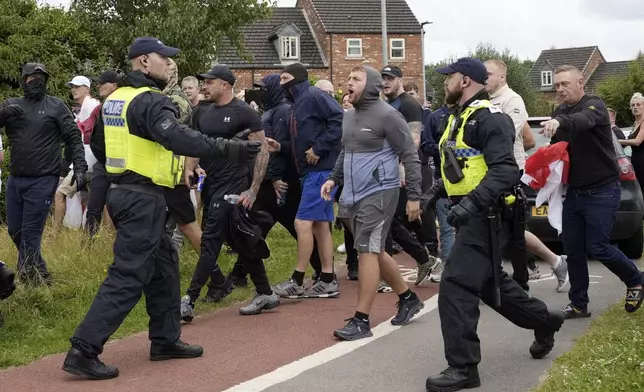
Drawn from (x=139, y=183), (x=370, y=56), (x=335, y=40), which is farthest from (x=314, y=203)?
(x=370, y=56)

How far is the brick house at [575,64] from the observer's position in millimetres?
82375

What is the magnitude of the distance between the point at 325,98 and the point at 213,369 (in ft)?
11.5

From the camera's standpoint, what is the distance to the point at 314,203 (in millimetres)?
8953

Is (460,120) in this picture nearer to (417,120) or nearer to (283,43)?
(417,120)

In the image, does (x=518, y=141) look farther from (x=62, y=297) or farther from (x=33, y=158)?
(x=33, y=158)

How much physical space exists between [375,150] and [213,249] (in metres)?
1.76

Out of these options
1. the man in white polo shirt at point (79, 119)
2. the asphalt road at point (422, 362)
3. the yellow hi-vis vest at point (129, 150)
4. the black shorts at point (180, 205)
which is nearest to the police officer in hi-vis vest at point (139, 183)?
the yellow hi-vis vest at point (129, 150)

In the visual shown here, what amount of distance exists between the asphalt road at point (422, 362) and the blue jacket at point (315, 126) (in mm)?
1859

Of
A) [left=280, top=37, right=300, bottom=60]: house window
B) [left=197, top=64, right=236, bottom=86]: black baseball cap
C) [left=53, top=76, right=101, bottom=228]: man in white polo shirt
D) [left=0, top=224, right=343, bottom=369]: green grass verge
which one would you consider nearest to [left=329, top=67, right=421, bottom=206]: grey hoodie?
[left=197, top=64, right=236, bottom=86]: black baseball cap

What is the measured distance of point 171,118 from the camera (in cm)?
620

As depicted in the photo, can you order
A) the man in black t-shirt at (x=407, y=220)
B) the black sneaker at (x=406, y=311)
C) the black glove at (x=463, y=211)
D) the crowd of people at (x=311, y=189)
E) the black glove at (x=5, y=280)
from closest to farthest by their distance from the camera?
1. the black glove at (x=463, y=211)
2. the crowd of people at (x=311, y=189)
3. the black glove at (x=5, y=280)
4. the black sneaker at (x=406, y=311)
5. the man in black t-shirt at (x=407, y=220)

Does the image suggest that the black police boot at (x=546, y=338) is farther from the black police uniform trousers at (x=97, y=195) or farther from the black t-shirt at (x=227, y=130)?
the black police uniform trousers at (x=97, y=195)

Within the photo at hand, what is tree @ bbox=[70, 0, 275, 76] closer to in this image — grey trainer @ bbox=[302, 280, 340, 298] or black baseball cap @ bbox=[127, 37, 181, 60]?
grey trainer @ bbox=[302, 280, 340, 298]

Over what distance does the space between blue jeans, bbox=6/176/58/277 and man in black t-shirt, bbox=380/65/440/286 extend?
338cm
